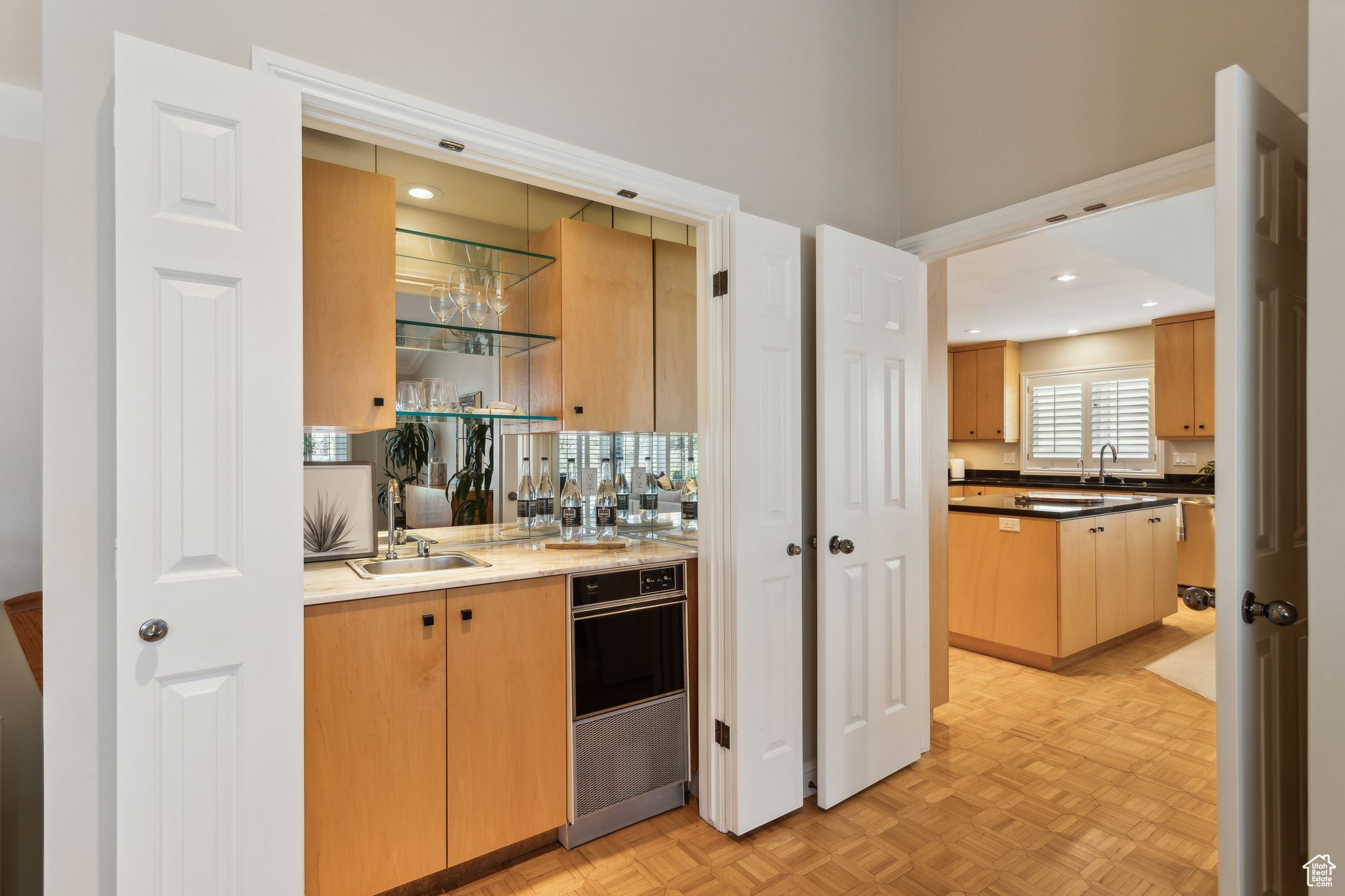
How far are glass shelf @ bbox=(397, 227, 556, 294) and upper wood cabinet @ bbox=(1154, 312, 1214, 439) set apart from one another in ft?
20.4

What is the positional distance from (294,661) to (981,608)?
3.91 metres

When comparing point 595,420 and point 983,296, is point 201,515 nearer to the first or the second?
point 595,420

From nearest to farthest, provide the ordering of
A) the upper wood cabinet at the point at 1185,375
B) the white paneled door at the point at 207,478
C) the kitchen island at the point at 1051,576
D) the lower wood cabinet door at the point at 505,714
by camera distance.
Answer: the white paneled door at the point at 207,478 → the lower wood cabinet door at the point at 505,714 → the kitchen island at the point at 1051,576 → the upper wood cabinet at the point at 1185,375

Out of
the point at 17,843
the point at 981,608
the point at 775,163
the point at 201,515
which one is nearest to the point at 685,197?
→ the point at 775,163

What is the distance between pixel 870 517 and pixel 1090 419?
621 centimetres

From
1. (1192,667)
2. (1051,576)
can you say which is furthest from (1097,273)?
(1192,667)

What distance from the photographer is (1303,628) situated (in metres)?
1.62

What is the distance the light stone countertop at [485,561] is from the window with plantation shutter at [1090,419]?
647cm

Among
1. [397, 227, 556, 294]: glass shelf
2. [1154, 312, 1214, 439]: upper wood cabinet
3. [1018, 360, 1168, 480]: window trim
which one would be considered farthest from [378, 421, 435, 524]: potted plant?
[1018, 360, 1168, 480]: window trim

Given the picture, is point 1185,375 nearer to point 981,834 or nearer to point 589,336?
point 981,834

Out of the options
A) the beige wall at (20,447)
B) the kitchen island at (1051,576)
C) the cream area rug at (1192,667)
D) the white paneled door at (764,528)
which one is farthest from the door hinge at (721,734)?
the cream area rug at (1192,667)

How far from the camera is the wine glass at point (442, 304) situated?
2518 millimetres

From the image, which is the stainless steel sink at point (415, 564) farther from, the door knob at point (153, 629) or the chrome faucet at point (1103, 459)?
the chrome faucet at point (1103, 459)

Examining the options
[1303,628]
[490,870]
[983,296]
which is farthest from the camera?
[983,296]
